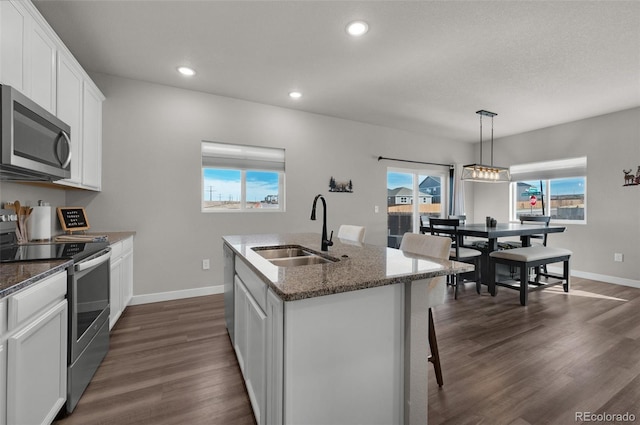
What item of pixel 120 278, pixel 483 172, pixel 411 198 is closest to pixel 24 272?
pixel 120 278

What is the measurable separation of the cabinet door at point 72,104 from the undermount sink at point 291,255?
1.71 metres

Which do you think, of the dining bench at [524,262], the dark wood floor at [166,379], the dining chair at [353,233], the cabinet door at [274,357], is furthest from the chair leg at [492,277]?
the cabinet door at [274,357]

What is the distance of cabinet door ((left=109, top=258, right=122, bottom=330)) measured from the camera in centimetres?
237

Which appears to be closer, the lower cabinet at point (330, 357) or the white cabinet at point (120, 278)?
the lower cabinet at point (330, 357)

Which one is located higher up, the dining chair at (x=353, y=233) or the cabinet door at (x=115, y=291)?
the dining chair at (x=353, y=233)

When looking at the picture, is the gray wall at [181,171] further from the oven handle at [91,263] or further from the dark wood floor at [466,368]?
the oven handle at [91,263]

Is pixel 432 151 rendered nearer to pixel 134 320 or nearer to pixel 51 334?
pixel 134 320

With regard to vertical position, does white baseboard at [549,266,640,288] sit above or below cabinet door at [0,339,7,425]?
below

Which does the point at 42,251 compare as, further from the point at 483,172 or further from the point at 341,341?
the point at 483,172

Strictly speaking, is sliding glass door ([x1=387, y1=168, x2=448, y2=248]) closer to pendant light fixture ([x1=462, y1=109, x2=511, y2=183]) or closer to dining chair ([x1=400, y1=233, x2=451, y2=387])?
pendant light fixture ([x1=462, y1=109, x2=511, y2=183])

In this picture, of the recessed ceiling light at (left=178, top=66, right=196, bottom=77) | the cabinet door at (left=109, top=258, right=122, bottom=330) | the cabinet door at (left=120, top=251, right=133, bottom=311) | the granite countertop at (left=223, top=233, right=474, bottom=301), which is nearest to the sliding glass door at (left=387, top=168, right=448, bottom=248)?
the recessed ceiling light at (left=178, top=66, right=196, bottom=77)

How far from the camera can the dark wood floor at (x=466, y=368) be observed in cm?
158

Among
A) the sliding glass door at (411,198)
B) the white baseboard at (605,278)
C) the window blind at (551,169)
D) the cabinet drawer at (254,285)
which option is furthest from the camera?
the sliding glass door at (411,198)

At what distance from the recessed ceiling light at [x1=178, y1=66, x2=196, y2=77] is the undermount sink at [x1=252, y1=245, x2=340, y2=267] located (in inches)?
88.3
